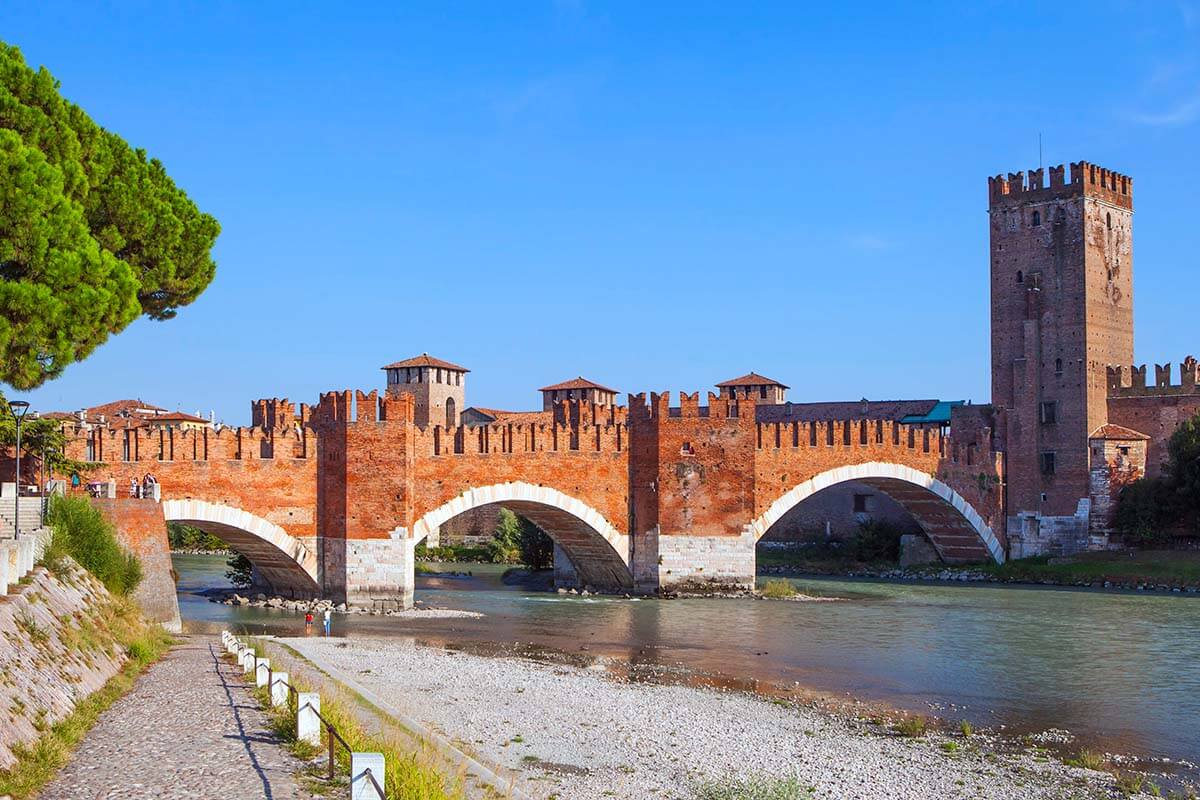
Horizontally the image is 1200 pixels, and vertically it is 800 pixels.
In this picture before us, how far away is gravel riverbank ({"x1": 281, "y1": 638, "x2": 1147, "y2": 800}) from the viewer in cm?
990

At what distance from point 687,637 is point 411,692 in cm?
742

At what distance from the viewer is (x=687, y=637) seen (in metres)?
19.9

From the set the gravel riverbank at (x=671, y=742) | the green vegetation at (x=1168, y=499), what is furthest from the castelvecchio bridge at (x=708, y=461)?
the gravel riverbank at (x=671, y=742)

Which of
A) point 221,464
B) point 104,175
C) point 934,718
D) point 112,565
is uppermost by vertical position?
point 104,175

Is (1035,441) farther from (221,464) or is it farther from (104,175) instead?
(104,175)

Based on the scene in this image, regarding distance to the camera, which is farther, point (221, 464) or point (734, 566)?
point (734, 566)

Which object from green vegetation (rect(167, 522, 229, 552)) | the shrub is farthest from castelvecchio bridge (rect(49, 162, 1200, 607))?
green vegetation (rect(167, 522, 229, 552))

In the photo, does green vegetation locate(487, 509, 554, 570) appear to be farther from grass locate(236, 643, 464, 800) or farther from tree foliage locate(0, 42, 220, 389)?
grass locate(236, 643, 464, 800)

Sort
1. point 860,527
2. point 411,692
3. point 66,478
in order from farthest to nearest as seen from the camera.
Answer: point 860,527, point 66,478, point 411,692

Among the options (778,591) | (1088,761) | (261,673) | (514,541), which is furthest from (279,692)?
(514,541)

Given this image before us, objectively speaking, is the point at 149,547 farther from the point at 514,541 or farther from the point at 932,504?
the point at 932,504

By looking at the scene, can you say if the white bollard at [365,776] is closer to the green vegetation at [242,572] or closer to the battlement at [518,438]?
the battlement at [518,438]

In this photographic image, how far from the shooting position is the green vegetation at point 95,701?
267 inches

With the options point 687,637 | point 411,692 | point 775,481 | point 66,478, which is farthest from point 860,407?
point 411,692
